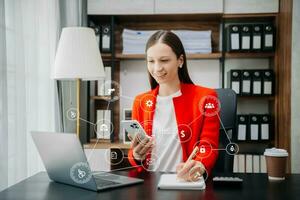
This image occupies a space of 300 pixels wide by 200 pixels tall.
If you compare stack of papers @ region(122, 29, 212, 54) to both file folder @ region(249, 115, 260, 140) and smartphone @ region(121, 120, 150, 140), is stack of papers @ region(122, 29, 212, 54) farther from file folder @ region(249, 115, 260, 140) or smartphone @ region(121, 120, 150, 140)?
smartphone @ region(121, 120, 150, 140)

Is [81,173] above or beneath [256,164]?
above

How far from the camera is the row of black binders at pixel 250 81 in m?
2.62

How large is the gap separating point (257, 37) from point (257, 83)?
328 millimetres

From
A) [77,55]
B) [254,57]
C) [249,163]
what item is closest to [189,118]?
[77,55]

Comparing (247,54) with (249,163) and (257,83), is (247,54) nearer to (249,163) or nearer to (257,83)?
(257,83)

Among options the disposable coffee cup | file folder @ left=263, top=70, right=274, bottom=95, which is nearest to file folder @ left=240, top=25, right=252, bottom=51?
file folder @ left=263, top=70, right=274, bottom=95

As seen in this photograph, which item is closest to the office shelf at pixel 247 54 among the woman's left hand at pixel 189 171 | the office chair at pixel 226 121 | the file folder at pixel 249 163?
the file folder at pixel 249 163

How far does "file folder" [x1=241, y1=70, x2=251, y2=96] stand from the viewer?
262 cm

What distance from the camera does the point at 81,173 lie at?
1.00 m

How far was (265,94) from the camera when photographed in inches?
104

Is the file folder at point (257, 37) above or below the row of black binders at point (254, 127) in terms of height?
above

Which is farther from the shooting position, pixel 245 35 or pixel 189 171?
pixel 245 35

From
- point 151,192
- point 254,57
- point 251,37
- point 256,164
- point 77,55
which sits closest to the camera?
point 151,192

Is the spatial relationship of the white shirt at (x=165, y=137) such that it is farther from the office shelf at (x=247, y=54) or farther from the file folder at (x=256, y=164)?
the office shelf at (x=247, y=54)
